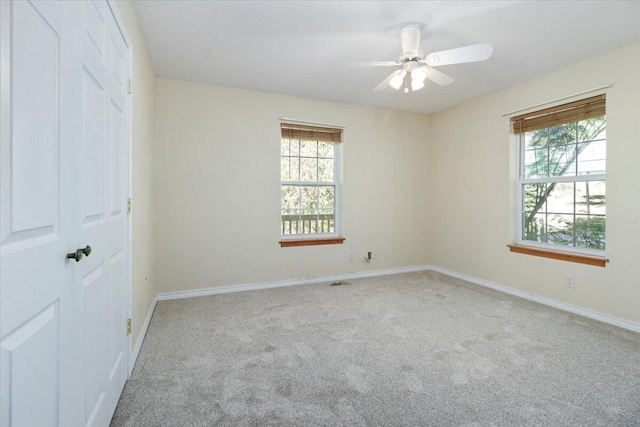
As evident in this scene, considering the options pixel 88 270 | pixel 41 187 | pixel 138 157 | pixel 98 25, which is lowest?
pixel 88 270

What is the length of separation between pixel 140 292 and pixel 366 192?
10.3ft

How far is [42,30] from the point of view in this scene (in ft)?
2.79

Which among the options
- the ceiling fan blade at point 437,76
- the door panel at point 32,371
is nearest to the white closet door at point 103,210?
the door panel at point 32,371

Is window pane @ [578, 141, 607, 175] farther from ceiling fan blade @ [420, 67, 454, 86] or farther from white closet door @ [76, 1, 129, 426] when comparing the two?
white closet door @ [76, 1, 129, 426]

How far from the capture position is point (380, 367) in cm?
205

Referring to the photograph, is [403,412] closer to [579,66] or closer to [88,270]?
[88,270]

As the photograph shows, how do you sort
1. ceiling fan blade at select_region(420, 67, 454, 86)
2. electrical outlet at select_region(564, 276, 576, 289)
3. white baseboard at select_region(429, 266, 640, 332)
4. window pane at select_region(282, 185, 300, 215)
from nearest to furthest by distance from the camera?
ceiling fan blade at select_region(420, 67, 454, 86)
white baseboard at select_region(429, 266, 640, 332)
electrical outlet at select_region(564, 276, 576, 289)
window pane at select_region(282, 185, 300, 215)

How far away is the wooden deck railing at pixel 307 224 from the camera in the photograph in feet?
13.6

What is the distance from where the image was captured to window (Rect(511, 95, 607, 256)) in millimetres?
3057

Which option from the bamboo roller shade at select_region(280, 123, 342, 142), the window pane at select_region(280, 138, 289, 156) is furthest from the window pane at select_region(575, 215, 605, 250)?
the window pane at select_region(280, 138, 289, 156)

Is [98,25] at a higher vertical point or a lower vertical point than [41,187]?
higher

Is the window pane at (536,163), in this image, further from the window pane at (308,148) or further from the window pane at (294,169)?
the window pane at (294,169)

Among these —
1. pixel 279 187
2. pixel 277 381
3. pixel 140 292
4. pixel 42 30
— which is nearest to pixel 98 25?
pixel 42 30

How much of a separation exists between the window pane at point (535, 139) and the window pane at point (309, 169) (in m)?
2.64
